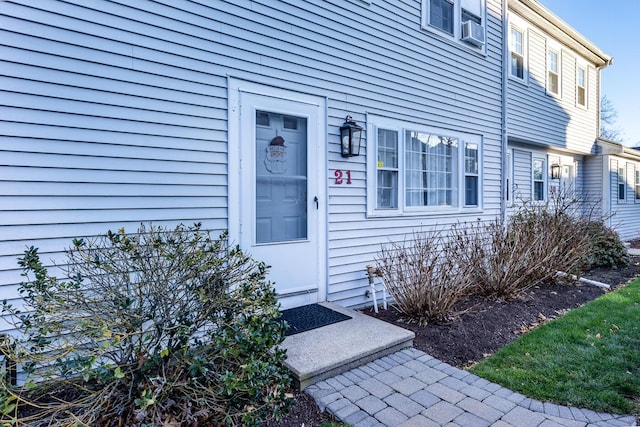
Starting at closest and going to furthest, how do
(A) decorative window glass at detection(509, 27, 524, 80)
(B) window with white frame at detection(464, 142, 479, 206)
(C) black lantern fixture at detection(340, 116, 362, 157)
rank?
(C) black lantern fixture at detection(340, 116, 362, 157) < (B) window with white frame at detection(464, 142, 479, 206) < (A) decorative window glass at detection(509, 27, 524, 80)

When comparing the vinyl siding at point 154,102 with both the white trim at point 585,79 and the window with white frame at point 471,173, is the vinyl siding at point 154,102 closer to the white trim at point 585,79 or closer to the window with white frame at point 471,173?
the window with white frame at point 471,173

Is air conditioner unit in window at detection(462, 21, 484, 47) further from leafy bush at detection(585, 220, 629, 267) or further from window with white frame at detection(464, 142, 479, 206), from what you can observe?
leafy bush at detection(585, 220, 629, 267)

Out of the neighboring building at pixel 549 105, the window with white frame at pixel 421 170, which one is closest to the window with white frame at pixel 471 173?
the window with white frame at pixel 421 170

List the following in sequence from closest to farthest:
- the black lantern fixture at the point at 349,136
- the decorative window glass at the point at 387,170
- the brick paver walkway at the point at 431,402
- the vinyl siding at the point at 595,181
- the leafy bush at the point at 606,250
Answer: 1. the brick paver walkway at the point at 431,402
2. the black lantern fixture at the point at 349,136
3. the decorative window glass at the point at 387,170
4. the leafy bush at the point at 606,250
5. the vinyl siding at the point at 595,181

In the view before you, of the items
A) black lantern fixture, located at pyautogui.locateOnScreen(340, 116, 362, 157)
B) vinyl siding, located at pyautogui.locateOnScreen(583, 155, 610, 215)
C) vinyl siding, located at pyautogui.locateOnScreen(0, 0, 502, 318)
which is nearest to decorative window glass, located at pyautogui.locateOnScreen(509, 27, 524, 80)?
vinyl siding, located at pyautogui.locateOnScreen(0, 0, 502, 318)

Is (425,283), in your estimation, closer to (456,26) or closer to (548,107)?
(456,26)

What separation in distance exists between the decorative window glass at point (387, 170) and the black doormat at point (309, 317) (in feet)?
5.78

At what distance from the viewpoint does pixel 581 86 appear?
35.8 ft

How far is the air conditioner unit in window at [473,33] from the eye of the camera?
661 cm

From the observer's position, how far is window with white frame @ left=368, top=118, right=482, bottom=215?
530cm

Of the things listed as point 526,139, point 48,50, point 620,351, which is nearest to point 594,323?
point 620,351

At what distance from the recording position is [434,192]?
623 centimetres

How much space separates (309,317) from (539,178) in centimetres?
856

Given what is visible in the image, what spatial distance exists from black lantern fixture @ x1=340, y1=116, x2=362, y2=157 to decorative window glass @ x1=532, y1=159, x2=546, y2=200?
6.96 meters
